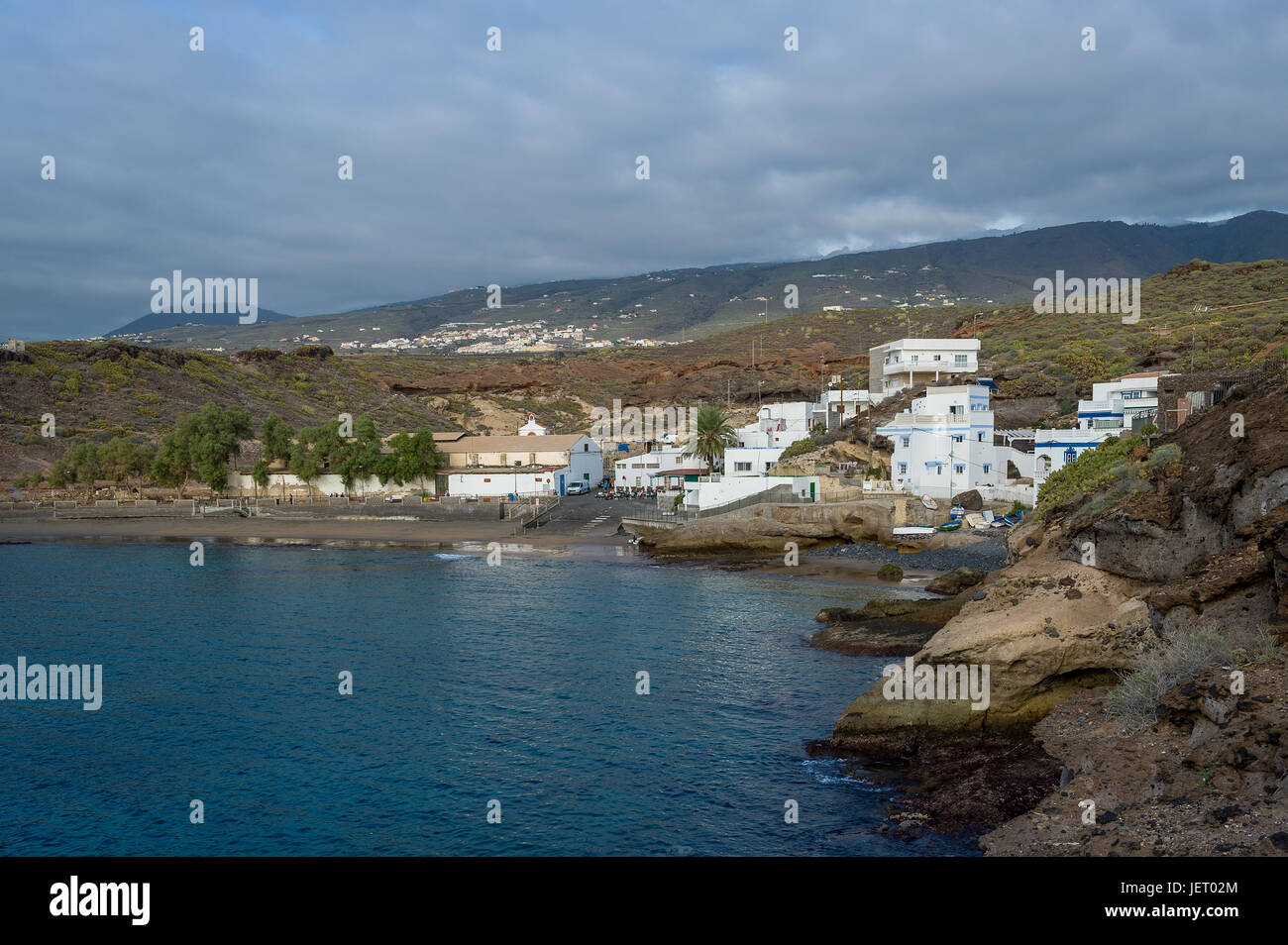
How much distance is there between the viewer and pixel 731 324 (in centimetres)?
19812

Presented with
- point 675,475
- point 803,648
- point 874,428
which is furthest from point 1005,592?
point 675,475

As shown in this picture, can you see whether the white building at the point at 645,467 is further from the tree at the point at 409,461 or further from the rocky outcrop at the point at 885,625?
the rocky outcrop at the point at 885,625

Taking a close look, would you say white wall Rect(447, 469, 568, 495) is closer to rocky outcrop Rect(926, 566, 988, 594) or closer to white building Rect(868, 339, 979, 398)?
white building Rect(868, 339, 979, 398)

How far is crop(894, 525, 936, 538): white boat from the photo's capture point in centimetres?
4625

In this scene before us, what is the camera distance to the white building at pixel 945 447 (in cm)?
5169

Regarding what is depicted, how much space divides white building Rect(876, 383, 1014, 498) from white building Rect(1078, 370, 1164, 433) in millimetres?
4999

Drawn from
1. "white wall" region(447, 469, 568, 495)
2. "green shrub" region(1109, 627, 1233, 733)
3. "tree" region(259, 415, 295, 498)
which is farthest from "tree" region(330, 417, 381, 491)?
"green shrub" region(1109, 627, 1233, 733)

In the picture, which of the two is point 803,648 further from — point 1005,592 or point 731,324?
point 731,324

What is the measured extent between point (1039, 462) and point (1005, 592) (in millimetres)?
32393

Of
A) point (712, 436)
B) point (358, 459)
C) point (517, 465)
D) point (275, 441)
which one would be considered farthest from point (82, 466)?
point (712, 436)

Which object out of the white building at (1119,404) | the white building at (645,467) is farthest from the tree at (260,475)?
the white building at (1119,404)
